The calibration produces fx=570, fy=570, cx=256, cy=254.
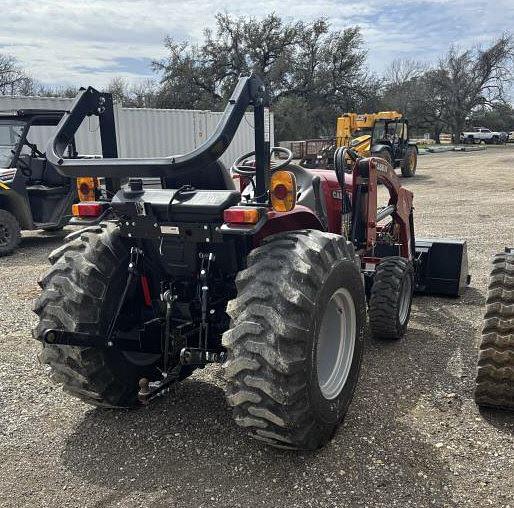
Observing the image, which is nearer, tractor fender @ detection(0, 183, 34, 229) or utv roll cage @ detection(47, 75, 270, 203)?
utv roll cage @ detection(47, 75, 270, 203)

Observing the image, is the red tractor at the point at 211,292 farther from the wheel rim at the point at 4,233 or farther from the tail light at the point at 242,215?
the wheel rim at the point at 4,233

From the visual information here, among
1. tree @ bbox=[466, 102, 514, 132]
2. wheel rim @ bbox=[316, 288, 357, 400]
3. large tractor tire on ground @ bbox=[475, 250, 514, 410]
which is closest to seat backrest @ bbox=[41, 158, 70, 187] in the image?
wheel rim @ bbox=[316, 288, 357, 400]

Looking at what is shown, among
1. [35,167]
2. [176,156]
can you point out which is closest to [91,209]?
[176,156]

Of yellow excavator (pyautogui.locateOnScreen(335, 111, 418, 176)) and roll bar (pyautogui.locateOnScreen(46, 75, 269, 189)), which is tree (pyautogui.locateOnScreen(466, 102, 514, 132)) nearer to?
yellow excavator (pyautogui.locateOnScreen(335, 111, 418, 176))

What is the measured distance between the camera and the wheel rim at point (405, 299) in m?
5.12

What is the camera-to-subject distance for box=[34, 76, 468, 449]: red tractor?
2.83 metres

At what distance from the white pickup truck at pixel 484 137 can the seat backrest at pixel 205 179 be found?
172 feet

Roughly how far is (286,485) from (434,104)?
188 ft

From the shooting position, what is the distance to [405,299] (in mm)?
5246

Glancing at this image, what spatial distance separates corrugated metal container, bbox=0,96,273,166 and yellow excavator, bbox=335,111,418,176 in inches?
185

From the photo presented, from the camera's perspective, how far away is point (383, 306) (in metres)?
4.88

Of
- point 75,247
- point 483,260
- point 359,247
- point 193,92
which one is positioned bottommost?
point 483,260

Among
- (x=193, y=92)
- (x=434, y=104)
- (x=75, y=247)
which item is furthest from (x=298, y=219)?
(x=434, y=104)

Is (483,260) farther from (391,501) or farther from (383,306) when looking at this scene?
(391,501)
